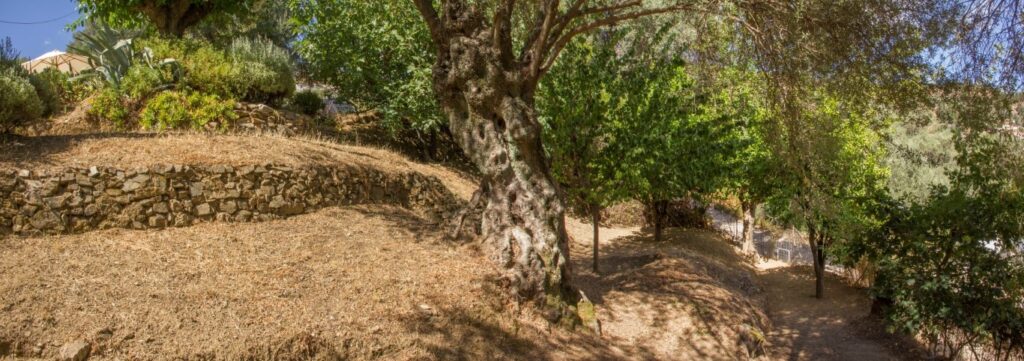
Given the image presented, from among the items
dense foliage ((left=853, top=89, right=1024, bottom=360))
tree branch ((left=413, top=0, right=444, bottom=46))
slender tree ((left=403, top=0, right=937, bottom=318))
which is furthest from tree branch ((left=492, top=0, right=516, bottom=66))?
dense foliage ((left=853, top=89, right=1024, bottom=360))

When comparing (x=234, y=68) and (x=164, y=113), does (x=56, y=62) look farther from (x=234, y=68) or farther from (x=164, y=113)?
(x=164, y=113)

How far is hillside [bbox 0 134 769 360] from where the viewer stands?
5.01 m

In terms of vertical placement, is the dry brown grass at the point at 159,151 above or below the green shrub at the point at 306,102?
below

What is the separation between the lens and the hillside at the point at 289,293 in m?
5.01

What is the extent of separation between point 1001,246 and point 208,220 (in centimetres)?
1096

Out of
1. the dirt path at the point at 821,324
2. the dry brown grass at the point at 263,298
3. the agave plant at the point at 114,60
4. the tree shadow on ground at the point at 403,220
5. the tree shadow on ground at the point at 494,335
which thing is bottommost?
the dirt path at the point at 821,324

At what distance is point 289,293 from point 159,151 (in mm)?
3279

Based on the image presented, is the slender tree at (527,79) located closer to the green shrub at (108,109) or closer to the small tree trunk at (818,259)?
the small tree trunk at (818,259)

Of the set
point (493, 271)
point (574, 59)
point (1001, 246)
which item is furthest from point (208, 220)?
point (1001, 246)

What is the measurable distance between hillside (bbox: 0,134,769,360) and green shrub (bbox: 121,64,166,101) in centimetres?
280

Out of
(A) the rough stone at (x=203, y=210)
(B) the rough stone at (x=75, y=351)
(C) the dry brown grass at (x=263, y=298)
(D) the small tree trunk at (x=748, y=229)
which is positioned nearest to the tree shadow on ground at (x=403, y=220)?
(C) the dry brown grass at (x=263, y=298)

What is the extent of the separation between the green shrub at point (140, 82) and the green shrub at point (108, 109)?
0.33 m

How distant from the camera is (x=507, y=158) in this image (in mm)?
7441

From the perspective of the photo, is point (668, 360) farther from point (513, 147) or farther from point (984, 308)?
point (984, 308)
